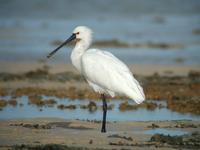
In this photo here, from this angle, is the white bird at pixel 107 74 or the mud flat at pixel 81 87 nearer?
the white bird at pixel 107 74

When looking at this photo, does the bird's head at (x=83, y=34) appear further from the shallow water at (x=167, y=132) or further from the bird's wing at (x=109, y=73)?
the shallow water at (x=167, y=132)

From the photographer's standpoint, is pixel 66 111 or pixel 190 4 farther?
pixel 190 4

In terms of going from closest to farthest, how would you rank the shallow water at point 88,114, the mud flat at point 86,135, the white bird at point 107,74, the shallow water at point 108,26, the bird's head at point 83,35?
the mud flat at point 86,135, the white bird at point 107,74, the bird's head at point 83,35, the shallow water at point 88,114, the shallow water at point 108,26

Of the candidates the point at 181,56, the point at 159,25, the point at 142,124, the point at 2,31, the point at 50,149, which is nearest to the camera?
the point at 50,149

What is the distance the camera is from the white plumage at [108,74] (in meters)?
12.9

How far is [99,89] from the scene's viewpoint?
13594 millimetres

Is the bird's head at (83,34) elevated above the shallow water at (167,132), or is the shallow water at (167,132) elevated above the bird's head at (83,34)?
the bird's head at (83,34)

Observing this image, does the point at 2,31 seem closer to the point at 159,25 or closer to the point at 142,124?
the point at 159,25

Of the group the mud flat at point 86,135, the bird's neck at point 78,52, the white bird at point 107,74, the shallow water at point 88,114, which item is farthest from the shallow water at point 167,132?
the bird's neck at point 78,52

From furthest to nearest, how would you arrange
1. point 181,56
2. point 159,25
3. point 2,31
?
point 159,25 < point 2,31 < point 181,56

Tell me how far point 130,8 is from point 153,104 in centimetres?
4046

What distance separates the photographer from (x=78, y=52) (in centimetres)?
1401

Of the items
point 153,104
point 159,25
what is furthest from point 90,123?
point 159,25

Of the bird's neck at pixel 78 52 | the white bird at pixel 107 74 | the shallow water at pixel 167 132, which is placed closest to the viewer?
the shallow water at pixel 167 132
